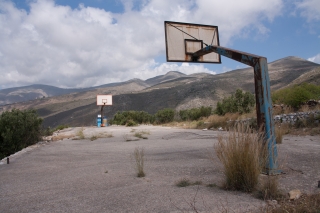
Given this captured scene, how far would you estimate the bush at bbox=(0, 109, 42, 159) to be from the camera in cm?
1399

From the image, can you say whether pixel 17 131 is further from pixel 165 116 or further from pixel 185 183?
pixel 165 116

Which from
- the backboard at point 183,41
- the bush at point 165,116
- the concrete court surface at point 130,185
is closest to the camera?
the concrete court surface at point 130,185

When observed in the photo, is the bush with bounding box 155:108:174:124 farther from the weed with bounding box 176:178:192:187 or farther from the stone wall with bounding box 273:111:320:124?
the weed with bounding box 176:178:192:187

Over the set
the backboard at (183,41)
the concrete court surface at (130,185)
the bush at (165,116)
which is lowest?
the concrete court surface at (130,185)

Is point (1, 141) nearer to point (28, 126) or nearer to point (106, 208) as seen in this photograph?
point (28, 126)

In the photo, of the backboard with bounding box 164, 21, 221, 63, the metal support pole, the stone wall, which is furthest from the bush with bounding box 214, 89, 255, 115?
the metal support pole

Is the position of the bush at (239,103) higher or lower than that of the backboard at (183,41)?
lower

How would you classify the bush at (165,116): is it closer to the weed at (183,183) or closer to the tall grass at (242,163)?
the weed at (183,183)

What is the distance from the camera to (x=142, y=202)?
3.91 metres

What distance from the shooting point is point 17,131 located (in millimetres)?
14539

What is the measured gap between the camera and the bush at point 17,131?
1399cm

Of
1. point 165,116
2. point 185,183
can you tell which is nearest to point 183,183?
point 185,183

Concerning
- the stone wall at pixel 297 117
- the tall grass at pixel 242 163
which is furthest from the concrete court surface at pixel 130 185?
the stone wall at pixel 297 117

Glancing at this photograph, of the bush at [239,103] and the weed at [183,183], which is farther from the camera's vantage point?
the bush at [239,103]
